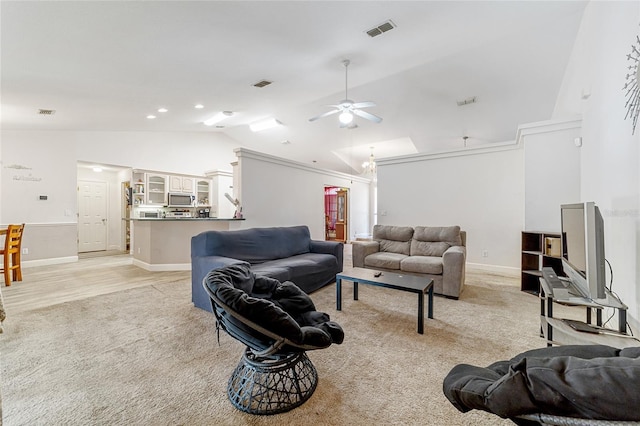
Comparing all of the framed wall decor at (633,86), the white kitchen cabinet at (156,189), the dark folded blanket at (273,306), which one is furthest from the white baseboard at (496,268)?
the white kitchen cabinet at (156,189)

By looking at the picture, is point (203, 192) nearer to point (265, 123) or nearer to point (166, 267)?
point (265, 123)

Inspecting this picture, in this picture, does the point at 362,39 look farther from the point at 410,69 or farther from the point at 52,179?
the point at 52,179

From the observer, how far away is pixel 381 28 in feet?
9.41

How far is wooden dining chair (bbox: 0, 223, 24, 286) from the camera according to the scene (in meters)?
3.86

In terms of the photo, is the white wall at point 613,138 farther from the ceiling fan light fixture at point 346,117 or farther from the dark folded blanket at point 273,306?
the ceiling fan light fixture at point 346,117

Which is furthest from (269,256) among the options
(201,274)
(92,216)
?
(92,216)

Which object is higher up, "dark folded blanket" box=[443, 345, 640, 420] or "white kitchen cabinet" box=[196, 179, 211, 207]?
"white kitchen cabinet" box=[196, 179, 211, 207]

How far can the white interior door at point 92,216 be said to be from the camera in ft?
22.5

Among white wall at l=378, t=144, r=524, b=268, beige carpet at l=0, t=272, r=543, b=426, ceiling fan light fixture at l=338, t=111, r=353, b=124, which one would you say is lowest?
beige carpet at l=0, t=272, r=543, b=426

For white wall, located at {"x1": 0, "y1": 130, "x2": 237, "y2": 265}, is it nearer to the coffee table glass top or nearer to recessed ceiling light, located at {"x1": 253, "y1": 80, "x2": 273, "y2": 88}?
recessed ceiling light, located at {"x1": 253, "y1": 80, "x2": 273, "y2": 88}

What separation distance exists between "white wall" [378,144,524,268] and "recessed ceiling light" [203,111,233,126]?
3.45 meters

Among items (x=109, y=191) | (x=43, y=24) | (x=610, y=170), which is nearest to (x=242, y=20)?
(x=43, y=24)

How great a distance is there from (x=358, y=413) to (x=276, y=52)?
349cm

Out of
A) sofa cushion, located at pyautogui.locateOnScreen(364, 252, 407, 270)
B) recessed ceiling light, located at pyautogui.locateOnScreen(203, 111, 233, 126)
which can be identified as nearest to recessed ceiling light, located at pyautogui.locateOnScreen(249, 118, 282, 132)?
recessed ceiling light, located at pyautogui.locateOnScreen(203, 111, 233, 126)
